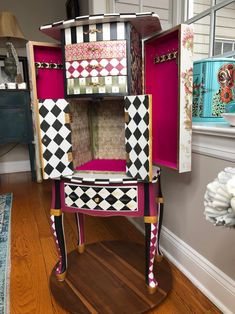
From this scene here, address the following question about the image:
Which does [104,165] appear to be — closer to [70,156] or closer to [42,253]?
[70,156]

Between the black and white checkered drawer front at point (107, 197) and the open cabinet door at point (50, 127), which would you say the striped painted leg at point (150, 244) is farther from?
the open cabinet door at point (50, 127)

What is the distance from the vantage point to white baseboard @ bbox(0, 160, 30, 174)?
3.41 m

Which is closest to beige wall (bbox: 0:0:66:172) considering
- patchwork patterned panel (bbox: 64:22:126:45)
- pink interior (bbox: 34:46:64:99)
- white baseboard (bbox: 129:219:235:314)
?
pink interior (bbox: 34:46:64:99)

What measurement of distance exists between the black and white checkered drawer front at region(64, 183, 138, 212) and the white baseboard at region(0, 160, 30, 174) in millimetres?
2632

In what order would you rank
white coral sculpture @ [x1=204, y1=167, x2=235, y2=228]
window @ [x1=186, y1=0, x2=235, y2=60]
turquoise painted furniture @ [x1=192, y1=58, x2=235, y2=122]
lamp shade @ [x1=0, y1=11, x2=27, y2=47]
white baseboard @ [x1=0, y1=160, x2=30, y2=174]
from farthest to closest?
white baseboard @ [x1=0, y1=160, x2=30, y2=174], lamp shade @ [x1=0, y1=11, x2=27, y2=47], window @ [x1=186, y1=0, x2=235, y2=60], turquoise painted furniture @ [x1=192, y1=58, x2=235, y2=122], white coral sculpture @ [x1=204, y1=167, x2=235, y2=228]

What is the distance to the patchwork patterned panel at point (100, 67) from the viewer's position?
1017 mm

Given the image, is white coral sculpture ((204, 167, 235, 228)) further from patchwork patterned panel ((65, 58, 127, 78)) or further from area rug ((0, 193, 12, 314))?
area rug ((0, 193, 12, 314))

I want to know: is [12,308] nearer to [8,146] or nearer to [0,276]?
[0,276]

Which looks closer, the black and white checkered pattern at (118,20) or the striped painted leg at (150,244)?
the black and white checkered pattern at (118,20)

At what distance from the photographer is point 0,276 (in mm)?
1361

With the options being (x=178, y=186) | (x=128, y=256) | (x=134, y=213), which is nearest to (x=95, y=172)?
(x=134, y=213)

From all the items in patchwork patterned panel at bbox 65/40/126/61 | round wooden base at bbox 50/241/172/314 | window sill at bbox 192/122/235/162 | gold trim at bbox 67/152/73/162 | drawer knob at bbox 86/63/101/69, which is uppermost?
patchwork patterned panel at bbox 65/40/126/61

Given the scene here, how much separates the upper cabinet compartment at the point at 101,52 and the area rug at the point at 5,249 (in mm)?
978

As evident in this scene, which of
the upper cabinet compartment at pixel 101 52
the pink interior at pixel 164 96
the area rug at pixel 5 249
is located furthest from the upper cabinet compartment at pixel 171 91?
the area rug at pixel 5 249
